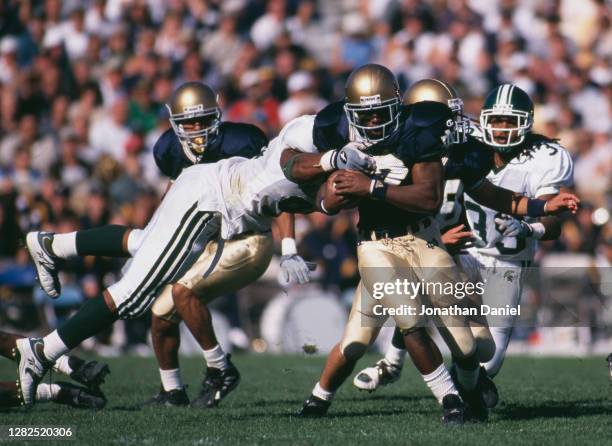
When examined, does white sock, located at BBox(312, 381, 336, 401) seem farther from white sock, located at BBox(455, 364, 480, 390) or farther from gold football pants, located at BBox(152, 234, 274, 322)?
gold football pants, located at BBox(152, 234, 274, 322)

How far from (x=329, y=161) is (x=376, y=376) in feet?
5.33

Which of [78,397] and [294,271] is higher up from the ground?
[294,271]

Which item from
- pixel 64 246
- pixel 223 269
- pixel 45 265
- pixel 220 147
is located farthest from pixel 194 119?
pixel 45 265

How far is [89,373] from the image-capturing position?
19.3ft

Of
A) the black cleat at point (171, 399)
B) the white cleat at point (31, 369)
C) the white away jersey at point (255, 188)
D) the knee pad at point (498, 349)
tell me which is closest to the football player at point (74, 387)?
the white cleat at point (31, 369)

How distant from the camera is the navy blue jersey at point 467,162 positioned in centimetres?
552

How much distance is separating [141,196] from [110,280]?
819 millimetres

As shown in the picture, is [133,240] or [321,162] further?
[133,240]

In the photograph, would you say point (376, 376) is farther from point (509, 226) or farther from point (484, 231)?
point (509, 226)

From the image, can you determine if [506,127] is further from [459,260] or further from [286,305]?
[286,305]

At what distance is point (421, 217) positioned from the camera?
5.43 metres

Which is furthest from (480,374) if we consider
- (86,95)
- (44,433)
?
(86,95)

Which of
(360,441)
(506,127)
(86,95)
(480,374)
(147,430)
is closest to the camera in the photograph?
(360,441)

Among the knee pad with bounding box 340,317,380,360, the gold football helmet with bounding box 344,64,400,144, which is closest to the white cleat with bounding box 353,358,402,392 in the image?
the knee pad with bounding box 340,317,380,360
